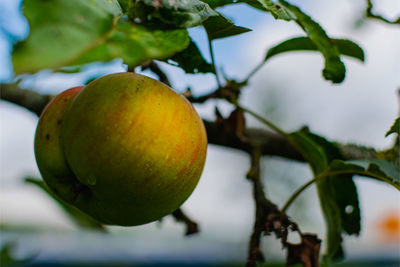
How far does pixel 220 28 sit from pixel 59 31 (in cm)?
31

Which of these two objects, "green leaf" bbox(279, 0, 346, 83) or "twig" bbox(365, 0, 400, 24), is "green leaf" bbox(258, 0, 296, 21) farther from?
"twig" bbox(365, 0, 400, 24)

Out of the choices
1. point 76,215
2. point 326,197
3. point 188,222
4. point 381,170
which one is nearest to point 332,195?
point 326,197

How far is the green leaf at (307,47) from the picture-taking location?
75 centimetres

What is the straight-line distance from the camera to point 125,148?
1.55ft

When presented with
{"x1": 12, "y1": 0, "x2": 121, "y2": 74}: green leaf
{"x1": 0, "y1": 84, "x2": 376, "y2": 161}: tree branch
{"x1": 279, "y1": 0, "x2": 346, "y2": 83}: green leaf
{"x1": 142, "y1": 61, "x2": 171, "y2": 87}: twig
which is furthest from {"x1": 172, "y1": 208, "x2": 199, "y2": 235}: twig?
{"x1": 12, "y1": 0, "x2": 121, "y2": 74}: green leaf

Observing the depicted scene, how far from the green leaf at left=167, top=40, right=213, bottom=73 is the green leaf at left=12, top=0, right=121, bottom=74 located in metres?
0.24

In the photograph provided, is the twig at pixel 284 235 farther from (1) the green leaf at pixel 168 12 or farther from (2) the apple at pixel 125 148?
(1) the green leaf at pixel 168 12

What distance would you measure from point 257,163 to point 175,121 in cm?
34

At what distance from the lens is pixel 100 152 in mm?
470

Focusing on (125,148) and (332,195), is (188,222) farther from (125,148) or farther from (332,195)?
(125,148)

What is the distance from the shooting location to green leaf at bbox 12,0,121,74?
302 mm

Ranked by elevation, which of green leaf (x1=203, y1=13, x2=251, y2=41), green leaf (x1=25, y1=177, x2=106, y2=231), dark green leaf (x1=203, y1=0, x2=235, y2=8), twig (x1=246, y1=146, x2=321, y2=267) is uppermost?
dark green leaf (x1=203, y1=0, x2=235, y2=8)

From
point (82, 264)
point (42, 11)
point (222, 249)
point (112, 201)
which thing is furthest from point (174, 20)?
point (222, 249)

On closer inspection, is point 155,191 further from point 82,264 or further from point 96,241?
point 96,241
